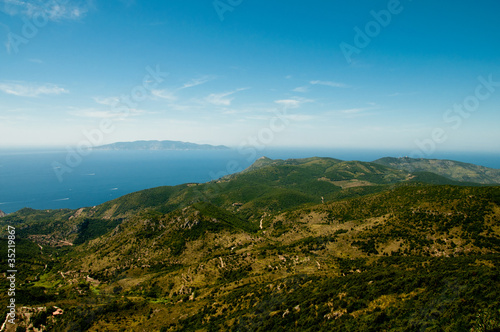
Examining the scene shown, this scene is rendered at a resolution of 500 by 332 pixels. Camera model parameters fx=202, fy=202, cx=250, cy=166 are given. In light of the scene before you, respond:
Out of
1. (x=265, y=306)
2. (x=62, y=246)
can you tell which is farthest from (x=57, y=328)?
(x=62, y=246)

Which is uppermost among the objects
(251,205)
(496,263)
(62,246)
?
(496,263)

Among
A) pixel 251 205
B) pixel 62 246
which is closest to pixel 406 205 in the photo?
pixel 251 205

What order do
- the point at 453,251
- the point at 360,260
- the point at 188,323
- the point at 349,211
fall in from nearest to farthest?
the point at 188,323 → the point at 453,251 → the point at 360,260 → the point at 349,211

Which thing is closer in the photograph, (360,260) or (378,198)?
(360,260)

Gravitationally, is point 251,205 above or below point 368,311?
below

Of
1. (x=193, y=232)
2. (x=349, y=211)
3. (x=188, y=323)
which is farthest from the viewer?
(x=349, y=211)

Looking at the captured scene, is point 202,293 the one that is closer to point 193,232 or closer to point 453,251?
point 193,232
